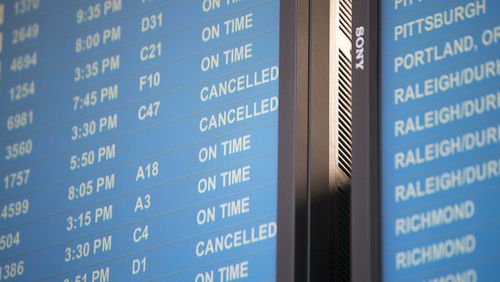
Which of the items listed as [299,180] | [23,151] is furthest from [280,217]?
[23,151]

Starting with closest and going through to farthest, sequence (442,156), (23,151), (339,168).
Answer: (442,156), (339,168), (23,151)

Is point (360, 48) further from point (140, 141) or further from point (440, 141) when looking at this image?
point (140, 141)

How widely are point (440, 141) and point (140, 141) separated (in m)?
0.97

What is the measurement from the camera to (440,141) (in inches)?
133

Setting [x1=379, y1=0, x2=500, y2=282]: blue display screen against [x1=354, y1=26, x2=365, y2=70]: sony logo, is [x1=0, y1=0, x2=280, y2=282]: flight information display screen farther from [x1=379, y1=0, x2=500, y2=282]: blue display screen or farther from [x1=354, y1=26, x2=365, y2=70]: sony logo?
[x1=379, y1=0, x2=500, y2=282]: blue display screen

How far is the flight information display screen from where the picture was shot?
366 centimetres

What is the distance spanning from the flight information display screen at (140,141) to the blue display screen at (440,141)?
1.14ft

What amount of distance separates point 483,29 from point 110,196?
1.24 metres

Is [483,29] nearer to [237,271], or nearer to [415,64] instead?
[415,64]

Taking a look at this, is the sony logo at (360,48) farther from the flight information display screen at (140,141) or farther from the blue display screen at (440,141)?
the flight information display screen at (140,141)

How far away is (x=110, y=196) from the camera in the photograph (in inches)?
155

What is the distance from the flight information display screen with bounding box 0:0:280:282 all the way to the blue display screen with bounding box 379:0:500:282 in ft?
1.14

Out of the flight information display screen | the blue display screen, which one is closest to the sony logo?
the blue display screen

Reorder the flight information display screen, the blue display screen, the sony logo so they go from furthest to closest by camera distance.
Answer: the flight information display screen
the sony logo
the blue display screen
